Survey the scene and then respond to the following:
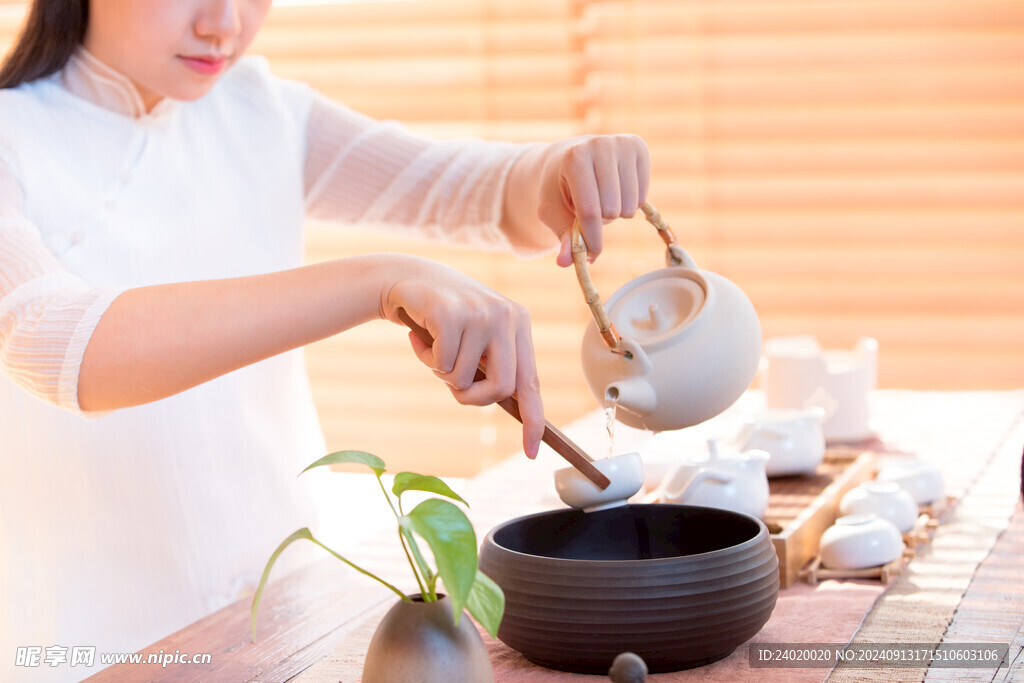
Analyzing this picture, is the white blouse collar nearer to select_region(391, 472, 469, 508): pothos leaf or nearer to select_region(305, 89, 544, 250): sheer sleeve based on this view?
select_region(305, 89, 544, 250): sheer sleeve

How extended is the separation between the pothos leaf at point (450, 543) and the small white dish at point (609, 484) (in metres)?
0.25

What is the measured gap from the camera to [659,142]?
3145 millimetres

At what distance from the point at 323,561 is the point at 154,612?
314 millimetres

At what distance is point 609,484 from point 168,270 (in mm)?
743

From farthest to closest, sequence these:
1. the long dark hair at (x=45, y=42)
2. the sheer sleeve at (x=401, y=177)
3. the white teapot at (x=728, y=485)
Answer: the sheer sleeve at (x=401, y=177)
the long dark hair at (x=45, y=42)
the white teapot at (x=728, y=485)

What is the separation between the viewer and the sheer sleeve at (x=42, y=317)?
934 mm

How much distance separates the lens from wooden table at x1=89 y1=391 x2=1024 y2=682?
2.92 ft

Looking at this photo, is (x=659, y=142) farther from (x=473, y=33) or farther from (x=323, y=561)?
(x=323, y=561)

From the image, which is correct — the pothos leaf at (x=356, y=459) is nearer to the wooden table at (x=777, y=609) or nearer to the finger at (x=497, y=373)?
the finger at (x=497, y=373)

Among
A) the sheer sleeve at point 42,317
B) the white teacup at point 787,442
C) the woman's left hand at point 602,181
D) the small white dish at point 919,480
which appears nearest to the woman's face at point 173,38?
the sheer sleeve at point 42,317

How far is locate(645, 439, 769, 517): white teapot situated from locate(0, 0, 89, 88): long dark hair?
0.88 metres

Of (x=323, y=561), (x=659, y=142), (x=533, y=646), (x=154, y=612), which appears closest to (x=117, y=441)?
(x=154, y=612)

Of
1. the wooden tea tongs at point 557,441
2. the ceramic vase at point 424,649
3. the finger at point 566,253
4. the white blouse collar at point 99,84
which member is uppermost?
the white blouse collar at point 99,84

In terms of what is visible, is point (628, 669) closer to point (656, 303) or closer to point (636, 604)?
point (636, 604)
